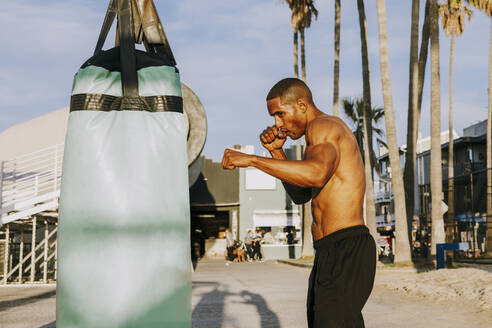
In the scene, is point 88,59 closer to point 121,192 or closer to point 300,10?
point 121,192

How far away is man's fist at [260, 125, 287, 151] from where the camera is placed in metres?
3.16

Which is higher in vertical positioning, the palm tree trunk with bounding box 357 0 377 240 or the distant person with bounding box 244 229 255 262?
the palm tree trunk with bounding box 357 0 377 240

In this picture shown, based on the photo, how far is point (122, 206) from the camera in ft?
7.97

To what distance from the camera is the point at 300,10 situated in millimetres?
28406

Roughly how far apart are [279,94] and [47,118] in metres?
26.1

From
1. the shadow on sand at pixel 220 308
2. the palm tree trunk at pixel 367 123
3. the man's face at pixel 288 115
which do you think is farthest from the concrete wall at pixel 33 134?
the man's face at pixel 288 115

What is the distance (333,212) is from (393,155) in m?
A: 14.2

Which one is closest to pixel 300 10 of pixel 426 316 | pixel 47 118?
pixel 47 118

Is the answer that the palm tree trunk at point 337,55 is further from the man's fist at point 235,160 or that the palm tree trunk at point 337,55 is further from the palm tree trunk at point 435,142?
the man's fist at point 235,160

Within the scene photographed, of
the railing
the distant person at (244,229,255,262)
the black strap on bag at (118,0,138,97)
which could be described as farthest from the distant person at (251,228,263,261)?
the black strap on bag at (118,0,138,97)

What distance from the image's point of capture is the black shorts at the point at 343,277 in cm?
280

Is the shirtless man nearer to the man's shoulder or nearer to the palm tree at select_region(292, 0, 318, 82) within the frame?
the man's shoulder

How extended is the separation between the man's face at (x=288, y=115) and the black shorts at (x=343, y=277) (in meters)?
0.58

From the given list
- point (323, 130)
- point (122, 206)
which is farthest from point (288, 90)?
point (122, 206)
